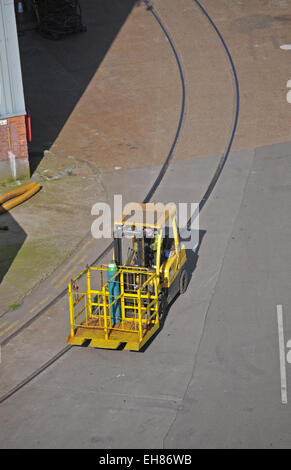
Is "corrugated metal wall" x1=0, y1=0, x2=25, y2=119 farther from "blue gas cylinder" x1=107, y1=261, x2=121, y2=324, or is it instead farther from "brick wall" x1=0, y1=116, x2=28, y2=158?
"blue gas cylinder" x1=107, y1=261, x2=121, y2=324

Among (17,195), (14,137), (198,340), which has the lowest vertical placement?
(198,340)

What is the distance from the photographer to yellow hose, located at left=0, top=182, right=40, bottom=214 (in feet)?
73.2

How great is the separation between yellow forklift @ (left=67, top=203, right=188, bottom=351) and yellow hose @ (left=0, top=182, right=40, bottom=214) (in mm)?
6431

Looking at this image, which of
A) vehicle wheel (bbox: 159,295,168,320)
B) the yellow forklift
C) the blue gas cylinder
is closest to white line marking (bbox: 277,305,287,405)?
the yellow forklift

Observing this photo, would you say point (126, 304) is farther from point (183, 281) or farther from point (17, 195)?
point (17, 195)

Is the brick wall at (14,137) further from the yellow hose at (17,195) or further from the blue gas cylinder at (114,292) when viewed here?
the blue gas cylinder at (114,292)

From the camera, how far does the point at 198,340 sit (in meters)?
16.0

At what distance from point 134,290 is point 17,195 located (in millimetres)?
8536

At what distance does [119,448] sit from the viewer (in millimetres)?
12969

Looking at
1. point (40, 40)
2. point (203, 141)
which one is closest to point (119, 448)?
point (203, 141)

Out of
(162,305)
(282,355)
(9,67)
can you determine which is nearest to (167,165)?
(9,67)

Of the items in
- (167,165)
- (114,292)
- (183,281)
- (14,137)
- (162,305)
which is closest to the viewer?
(114,292)

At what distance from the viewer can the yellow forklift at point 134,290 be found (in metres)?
15.4

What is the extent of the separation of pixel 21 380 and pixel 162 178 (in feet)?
34.5
